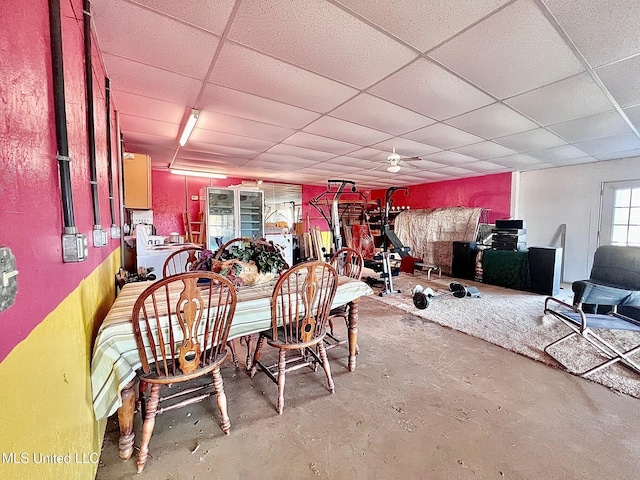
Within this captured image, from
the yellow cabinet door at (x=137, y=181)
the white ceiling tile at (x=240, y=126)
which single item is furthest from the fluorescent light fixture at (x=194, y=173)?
the white ceiling tile at (x=240, y=126)

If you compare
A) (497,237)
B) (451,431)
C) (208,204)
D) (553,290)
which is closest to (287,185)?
(208,204)

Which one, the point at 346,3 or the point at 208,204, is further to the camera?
the point at 208,204

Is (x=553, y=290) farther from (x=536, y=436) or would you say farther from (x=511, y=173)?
(x=536, y=436)

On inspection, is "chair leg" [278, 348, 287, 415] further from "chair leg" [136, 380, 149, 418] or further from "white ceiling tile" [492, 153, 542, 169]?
"white ceiling tile" [492, 153, 542, 169]

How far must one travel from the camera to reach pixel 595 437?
1591 millimetres

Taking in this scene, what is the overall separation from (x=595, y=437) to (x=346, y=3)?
2850mm

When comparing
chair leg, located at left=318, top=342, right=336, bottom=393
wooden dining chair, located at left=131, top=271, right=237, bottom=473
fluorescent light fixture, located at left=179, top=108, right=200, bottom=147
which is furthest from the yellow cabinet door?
chair leg, located at left=318, top=342, right=336, bottom=393

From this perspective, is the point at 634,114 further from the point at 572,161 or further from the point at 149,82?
the point at 149,82

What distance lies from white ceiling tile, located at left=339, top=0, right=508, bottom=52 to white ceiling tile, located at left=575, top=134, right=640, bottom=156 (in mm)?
3494

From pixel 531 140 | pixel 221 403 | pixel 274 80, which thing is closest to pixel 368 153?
pixel 531 140

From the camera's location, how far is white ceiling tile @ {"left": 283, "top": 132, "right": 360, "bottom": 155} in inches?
140

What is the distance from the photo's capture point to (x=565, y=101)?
7.94 ft

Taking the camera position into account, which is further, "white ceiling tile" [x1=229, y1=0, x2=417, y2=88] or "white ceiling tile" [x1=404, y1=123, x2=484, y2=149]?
"white ceiling tile" [x1=404, y1=123, x2=484, y2=149]

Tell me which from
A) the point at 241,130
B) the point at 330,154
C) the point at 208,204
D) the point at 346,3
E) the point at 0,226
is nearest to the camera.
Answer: the point at 0,226
